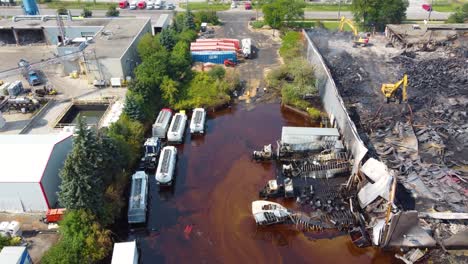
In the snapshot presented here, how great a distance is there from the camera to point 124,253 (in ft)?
79.2

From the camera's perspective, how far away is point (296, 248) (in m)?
27.4

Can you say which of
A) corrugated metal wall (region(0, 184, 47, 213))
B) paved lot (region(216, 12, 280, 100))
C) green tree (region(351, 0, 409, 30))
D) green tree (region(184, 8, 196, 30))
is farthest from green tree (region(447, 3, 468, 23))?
corrugated metal wall (region(0, 184, 47, 213))

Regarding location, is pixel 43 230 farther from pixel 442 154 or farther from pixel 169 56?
pixel 442 154

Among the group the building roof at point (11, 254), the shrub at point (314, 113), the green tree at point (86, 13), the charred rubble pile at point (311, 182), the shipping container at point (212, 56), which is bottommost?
the charred rubble pile at point (311, 182)

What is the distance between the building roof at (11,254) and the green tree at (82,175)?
4.03m

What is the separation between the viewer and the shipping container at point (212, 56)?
5166cm

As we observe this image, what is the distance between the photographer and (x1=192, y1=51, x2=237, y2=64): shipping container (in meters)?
51.7

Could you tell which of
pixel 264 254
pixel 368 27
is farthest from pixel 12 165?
pixel 368 27

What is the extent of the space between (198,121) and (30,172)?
1756 centimetres

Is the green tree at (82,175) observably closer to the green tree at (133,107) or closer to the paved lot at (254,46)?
the green tree at (133,107)

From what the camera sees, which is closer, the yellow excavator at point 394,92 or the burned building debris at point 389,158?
the burned building debris at point 389,158

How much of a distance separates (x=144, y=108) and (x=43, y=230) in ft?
53.4

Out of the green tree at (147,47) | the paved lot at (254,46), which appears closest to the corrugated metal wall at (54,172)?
the green tree at (147,47)

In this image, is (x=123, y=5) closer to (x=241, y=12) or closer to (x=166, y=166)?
(x=241, y=12)
